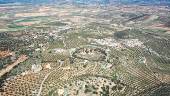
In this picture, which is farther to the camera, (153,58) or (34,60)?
(153,58)

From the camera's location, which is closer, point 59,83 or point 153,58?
point 59,83

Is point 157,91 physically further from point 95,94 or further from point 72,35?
point 72,35

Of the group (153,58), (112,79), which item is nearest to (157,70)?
(153,58)

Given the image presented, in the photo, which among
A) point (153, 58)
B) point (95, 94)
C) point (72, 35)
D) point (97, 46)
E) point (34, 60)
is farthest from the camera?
point (72, 35)

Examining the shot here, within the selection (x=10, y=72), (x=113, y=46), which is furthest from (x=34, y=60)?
(x=113, y=46)

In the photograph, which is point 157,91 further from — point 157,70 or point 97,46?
point 97,46

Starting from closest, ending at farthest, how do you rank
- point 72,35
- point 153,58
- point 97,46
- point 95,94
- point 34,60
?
1. point 95,94
2. point 34,60
3. point 153,58
4. point 97,46
5. point 72,35

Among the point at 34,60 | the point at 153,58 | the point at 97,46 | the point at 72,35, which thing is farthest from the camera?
the point at 72,35

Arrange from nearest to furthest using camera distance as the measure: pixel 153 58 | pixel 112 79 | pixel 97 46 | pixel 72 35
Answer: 1. pixel 112 79
2. pixel 153 58
3. pixel 97 46
4. pixel 72 35
